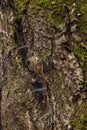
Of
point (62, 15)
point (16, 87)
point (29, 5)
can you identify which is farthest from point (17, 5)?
point (16, 87)

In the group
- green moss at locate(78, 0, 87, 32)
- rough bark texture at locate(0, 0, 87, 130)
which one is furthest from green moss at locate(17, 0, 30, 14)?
green moss at locate(78, 0, 87, 32)

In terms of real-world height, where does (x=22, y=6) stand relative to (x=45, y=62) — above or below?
above

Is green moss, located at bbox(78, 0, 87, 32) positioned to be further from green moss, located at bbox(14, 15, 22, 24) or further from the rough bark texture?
green moss, located at bbox(14, 15, 22, 24)

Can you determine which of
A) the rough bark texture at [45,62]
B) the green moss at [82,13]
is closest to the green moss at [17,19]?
the rough bark texture at [45,62]

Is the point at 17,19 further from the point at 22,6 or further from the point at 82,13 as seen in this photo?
the point at 82,13

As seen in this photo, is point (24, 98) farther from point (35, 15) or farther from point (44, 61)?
point (35, 15)

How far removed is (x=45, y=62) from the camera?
2.11 metres

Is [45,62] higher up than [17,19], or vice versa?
[17,19]

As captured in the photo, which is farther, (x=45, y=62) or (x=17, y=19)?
(x=17, y=19)

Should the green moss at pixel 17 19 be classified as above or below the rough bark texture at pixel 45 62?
above

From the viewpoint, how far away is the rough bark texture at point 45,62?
200 cm

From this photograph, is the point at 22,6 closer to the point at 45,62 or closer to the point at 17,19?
the point at 17,19

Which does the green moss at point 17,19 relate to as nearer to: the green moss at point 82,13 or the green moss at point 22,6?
the green moss at point 22,6

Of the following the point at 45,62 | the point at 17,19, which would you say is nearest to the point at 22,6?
the point at 17,19
